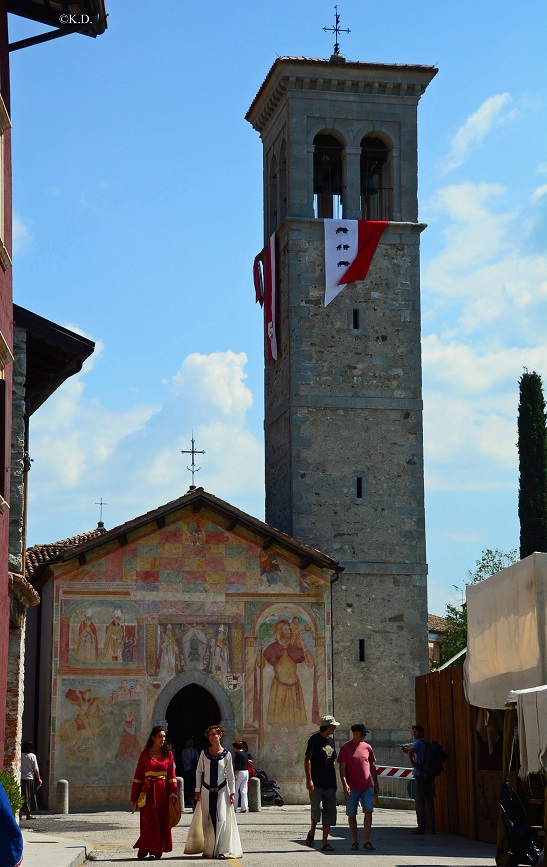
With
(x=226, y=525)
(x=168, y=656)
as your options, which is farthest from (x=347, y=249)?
(x=168, y=656)

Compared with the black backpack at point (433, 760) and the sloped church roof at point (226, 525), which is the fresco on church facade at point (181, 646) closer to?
the sloped church roof at point (226, 525)

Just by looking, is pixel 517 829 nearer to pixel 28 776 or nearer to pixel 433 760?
pixel 433 760

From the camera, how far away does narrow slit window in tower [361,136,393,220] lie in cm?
3772

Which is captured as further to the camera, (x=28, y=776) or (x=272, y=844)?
(x=28, y=776)

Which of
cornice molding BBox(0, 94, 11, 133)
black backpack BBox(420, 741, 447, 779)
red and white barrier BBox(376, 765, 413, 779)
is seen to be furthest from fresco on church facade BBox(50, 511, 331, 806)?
cornice molding BBox(0, 94, 11, 133)

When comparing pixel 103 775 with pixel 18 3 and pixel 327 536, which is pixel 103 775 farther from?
pixel 18 3

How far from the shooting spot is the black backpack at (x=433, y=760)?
1933cm

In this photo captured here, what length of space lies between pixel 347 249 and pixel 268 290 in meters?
2.57

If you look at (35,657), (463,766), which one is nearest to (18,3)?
(463,766)

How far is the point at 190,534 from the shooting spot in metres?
31.9

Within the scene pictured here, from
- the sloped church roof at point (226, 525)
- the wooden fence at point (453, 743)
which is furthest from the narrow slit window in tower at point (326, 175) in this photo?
the wooden fence at point (453, 743)

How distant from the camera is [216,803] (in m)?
15.6

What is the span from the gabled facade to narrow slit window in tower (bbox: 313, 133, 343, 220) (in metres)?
10.5

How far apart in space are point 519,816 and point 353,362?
74.2 feet
